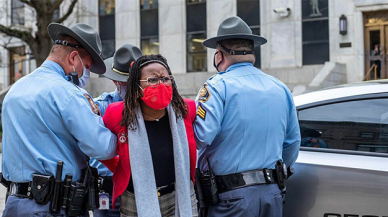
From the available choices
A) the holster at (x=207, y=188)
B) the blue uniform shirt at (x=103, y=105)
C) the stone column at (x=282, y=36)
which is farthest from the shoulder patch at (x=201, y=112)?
the stone column at (x=282, y=36)

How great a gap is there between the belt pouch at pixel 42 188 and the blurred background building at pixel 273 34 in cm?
1407

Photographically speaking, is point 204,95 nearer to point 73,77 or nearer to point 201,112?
point 201,112

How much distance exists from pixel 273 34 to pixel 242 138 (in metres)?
18.2

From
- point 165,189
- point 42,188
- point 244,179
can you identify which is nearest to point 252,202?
point 244,179

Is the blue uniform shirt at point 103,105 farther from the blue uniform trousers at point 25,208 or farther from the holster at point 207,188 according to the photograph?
the blue uniform trousers at point 25,208

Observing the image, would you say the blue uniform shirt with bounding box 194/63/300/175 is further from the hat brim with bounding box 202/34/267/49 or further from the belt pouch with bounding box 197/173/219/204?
the hat brim with bounding box 202/34/267/49

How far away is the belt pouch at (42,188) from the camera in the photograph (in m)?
2.72

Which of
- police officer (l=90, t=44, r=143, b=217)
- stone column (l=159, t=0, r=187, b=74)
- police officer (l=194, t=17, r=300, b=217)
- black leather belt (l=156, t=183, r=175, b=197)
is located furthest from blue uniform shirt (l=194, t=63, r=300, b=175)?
stone column (l=159, t=0, r=187, b=74)

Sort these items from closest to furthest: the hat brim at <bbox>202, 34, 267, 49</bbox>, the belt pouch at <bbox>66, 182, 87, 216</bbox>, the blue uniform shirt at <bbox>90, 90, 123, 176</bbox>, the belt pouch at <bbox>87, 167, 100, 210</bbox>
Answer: the belt pouch at <bbox>66, 182, 87, 216</bbox> → the belt pouch at <bbox>87, 167, 100, 210</bbox> → the hat brim at <bbox>202, 34, 267, 49</bbox> → the blue uniform shirt at <bbox>90, 90, 123, 176</bbox>

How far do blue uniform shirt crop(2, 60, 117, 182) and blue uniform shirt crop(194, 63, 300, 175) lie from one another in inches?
26.5

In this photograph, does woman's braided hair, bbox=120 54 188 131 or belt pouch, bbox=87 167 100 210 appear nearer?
woman's braided hair, bbox=120 54 188 131

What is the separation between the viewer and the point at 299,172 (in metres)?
3.54

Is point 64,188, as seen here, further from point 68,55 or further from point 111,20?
point 111,20

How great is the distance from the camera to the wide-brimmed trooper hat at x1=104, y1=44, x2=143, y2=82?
3.91 m
